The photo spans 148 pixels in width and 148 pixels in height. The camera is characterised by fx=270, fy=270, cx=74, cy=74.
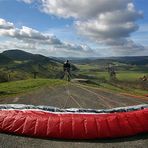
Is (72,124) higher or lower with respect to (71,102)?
higher

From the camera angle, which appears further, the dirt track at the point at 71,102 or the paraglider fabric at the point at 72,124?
the paraglider fabric at the point at 72,124

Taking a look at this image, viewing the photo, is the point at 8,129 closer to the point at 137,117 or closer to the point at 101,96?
the point at 137,117

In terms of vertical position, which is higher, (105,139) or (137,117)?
(137,117)

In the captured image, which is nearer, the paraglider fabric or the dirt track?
the dirt track

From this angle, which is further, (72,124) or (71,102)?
(71,102)

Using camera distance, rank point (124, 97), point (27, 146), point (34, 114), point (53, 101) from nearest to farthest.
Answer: point (27, 146) < point (34, 114) < point (53, 101) < point (124, 97)

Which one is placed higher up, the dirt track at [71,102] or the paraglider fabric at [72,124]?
the paraglider fabric at [72,124]

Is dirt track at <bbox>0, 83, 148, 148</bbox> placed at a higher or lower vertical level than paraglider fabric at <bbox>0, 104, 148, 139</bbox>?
lower

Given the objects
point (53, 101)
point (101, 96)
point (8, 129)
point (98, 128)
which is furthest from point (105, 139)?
Answer: point (101, 96)
